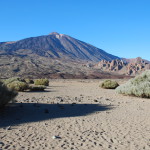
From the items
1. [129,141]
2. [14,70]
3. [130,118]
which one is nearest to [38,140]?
[129,141]

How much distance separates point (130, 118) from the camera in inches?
337

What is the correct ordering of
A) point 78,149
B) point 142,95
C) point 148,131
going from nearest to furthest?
point 78,149
point 148,131
point 142,95

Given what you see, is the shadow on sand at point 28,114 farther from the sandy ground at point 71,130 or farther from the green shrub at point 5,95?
the green shrub at point 5,95

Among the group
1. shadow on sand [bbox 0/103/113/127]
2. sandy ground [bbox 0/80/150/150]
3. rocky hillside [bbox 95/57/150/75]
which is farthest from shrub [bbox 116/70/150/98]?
rocky hillside [bbox 95/57/150/75]

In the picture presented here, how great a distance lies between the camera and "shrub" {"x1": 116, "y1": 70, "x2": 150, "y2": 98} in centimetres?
1527

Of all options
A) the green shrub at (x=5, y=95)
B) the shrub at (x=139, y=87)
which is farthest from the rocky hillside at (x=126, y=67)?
the green shrub at (x=5, y=95)

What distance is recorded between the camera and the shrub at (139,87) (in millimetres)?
15271

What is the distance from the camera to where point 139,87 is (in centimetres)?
1562

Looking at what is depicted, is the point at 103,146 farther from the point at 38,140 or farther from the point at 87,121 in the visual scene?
the point at 87,121

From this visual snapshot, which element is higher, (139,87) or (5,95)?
(139,87)

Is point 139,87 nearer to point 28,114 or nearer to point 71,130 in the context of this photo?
point 28,114

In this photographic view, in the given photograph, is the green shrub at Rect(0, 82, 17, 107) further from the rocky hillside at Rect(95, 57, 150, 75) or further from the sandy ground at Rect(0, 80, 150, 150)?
the rocky hillside at Rect(95, 57, 150, 75)

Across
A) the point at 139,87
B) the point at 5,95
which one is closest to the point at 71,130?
the point at 5,95

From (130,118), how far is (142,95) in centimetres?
741
